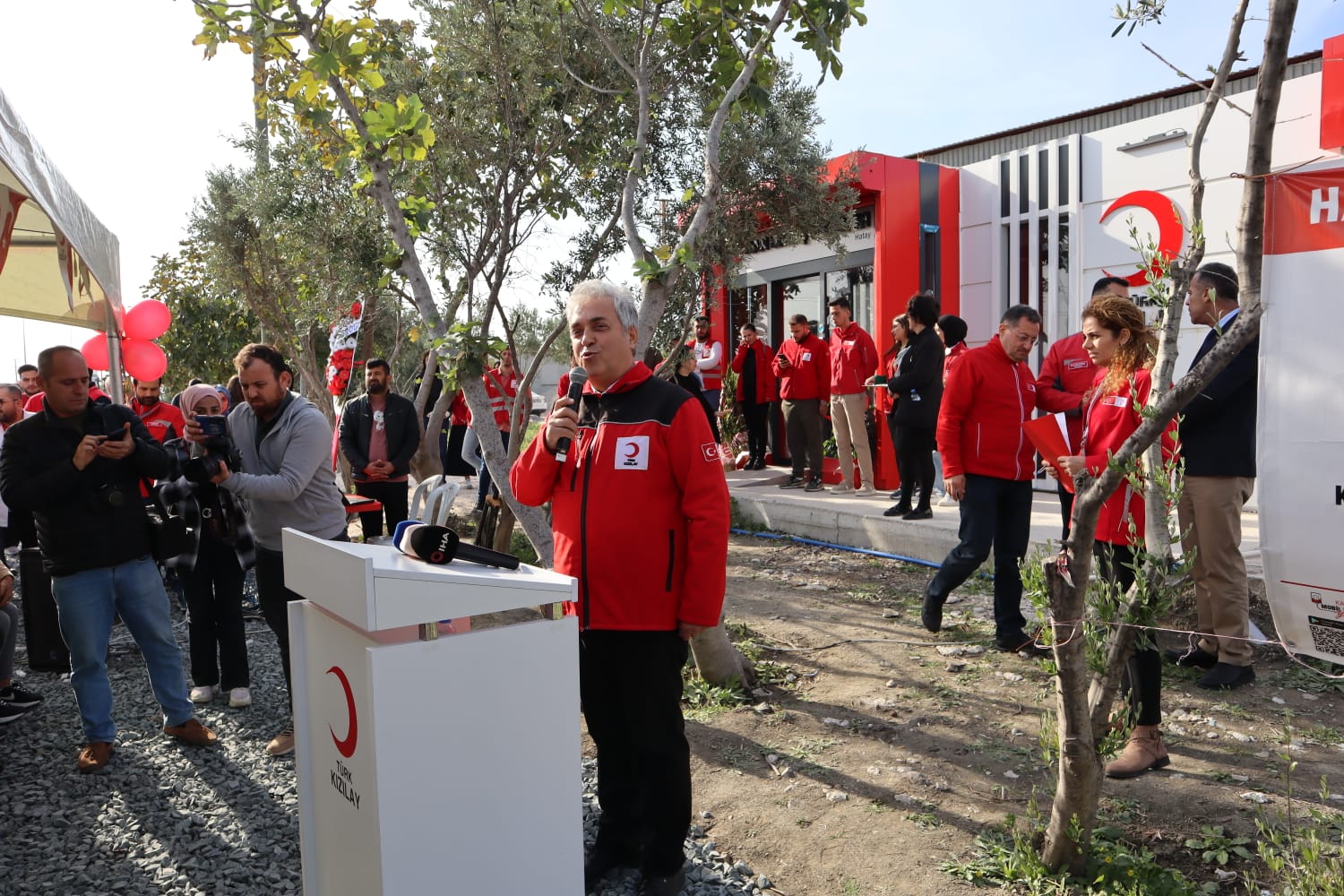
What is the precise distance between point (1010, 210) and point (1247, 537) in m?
4.84

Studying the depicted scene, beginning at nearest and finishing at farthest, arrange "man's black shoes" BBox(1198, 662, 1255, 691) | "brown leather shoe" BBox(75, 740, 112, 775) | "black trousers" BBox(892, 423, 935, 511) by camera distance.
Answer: "brown leather shoe" BBox(75, 740, 112, 775), "man's black shoes" BBox(1198, 662, 1255, 691), "black trousers" BBox(892, 423, 935, 511)

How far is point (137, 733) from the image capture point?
196 inches

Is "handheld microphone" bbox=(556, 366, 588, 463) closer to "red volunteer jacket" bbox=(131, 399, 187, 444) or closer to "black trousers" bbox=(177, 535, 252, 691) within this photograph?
"black trousers" bbox=(177, 535, 252, 691)

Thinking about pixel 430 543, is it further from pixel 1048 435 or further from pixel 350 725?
pixel 1048 435

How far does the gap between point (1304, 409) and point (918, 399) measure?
5359mm

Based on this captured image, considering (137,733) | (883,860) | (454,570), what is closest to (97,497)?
(137,733)

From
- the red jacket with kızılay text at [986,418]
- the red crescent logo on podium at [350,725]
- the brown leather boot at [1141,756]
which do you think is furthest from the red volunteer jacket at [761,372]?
the red crescent logo on podium at [350,725]

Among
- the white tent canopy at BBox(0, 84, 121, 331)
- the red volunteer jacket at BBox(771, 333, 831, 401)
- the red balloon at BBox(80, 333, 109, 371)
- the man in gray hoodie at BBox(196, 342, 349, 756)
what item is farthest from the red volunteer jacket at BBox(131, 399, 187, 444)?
the red volunteer jacket at BBox(771, 333, 831, 401)

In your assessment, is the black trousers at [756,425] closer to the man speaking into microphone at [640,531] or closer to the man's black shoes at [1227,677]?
the man's black shoes at [1227,677]

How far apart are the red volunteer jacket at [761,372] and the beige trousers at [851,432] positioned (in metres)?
2.13

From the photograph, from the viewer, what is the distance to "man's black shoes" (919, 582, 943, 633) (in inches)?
226

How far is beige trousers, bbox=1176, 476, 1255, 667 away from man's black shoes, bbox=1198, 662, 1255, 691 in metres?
0.05

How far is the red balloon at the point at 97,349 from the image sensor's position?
9.56 m

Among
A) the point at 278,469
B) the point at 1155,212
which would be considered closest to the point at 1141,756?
the point at 278,469
